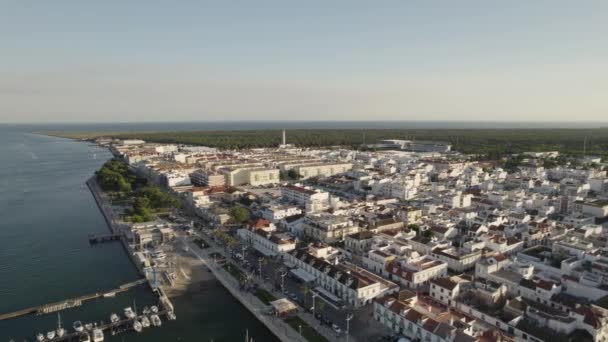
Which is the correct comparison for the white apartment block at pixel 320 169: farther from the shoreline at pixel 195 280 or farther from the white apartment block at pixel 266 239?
the shoreline at pixel 195 280

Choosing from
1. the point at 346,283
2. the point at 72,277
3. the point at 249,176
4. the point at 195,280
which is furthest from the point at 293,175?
the point at 346,283

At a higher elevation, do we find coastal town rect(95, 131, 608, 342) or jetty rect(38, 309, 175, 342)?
coastal town rect(95, 131, 608, 342)

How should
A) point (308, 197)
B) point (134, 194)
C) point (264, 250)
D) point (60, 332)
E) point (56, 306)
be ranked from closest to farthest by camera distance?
1. point (60, 332)
2. point (56, 306)
3. point (264, 250)
4. point (308, 197)
5. point (134, 194)

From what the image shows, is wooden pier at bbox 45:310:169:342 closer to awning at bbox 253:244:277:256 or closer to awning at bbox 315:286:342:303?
awning at bbox 315:286:342:303

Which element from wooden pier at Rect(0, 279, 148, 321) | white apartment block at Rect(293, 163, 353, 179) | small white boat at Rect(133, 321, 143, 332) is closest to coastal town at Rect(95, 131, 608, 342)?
wooden pier at Rect(0, 279, 148, 321)

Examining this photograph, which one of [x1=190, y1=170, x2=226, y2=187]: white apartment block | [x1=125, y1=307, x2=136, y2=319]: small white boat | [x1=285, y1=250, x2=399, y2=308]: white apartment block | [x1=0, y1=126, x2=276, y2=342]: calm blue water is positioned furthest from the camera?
[x1=190, y1=170, x2=226, y2=187]: white apartment block

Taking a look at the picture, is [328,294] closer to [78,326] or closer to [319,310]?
[319,310]
